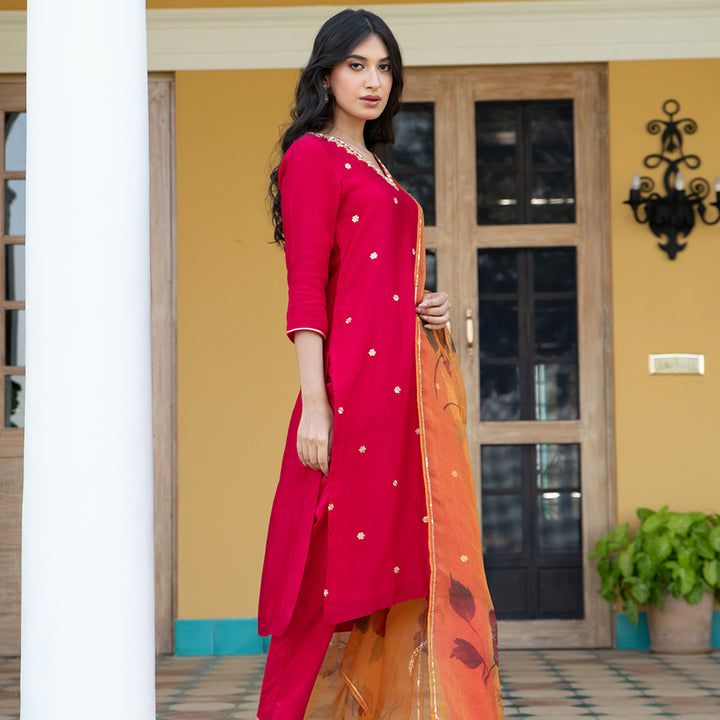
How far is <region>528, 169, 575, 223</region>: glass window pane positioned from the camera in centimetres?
429

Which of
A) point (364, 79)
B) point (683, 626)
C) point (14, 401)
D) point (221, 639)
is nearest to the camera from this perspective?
point (364, 79)

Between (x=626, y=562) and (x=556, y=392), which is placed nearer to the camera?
(x=626, y=562)

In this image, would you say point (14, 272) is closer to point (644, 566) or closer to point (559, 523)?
point (559, 523)

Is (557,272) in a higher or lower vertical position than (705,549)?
higher

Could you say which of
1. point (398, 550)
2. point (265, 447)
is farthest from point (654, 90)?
point (398, 550)

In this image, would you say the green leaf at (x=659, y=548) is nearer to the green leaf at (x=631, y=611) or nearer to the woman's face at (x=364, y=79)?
the green leaf at (x=631, y=611)

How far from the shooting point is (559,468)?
4.22 m

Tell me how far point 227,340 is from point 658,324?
1.68 m

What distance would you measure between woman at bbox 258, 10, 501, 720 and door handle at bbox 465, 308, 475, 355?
222 cm

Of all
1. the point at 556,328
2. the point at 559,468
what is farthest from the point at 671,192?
the point at 559,468

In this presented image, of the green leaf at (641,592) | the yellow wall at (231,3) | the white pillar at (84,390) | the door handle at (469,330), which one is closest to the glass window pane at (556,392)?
the door handle at (469,330)

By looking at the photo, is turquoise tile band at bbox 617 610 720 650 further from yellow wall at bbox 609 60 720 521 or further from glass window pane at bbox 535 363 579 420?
glass window pane at bbox 535 363 579 420

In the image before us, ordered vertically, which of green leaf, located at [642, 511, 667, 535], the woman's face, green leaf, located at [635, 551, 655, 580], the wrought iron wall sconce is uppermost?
the wrought iron wall sconce

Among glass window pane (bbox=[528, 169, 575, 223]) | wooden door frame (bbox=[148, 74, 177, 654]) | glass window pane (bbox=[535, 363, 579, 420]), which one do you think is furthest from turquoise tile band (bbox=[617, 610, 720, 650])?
wooden door frame (bbox=[148, 74, 177, 654])
